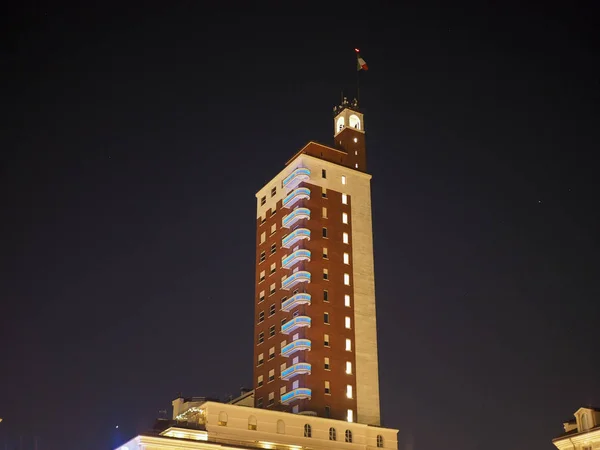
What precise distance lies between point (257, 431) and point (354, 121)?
5898 centimetres

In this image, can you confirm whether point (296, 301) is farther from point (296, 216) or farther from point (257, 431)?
point (257, 431)

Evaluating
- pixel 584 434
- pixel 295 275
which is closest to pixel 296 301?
pixel 295 275

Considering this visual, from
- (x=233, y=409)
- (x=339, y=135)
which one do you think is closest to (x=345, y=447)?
(x=233, y=409)

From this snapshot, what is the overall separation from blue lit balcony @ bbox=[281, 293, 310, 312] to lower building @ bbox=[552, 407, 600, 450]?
3938 centimetres

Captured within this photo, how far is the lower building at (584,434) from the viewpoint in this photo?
289ft

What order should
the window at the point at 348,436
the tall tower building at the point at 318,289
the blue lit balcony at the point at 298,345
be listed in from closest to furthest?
the window at the point at 348,436
the blue lit balcony at the point at 298,345
the tall tower building at the point at 318,289

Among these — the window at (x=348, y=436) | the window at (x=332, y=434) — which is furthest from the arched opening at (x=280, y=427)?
the window at (x=348, y=436)

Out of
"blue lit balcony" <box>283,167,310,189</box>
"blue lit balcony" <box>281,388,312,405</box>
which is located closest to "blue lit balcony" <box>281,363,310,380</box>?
"blue lit balcony" <box>281,388,312,405</box>

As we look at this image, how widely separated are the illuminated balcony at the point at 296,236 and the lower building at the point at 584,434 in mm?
46037

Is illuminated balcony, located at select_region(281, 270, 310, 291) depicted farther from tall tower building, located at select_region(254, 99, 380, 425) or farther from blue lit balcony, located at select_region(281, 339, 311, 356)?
blue lit balcony, located at select_region(281, 339, 311, 356)

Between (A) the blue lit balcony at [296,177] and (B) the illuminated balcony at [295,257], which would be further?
(A) the blue lit balcony at [296,177]

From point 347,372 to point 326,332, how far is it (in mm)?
6435

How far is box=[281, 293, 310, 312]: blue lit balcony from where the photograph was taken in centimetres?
11588

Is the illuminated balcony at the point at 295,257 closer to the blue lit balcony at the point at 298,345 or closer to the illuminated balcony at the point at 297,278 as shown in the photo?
the illuminated balcony at the point at 297,278
